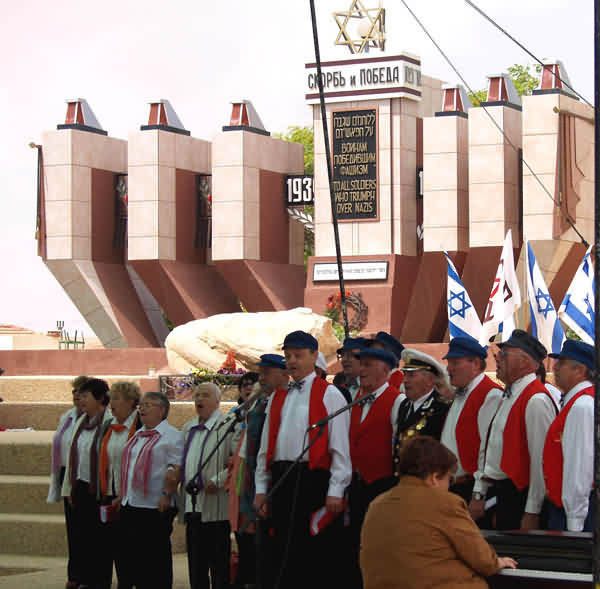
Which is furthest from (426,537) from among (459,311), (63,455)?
(459,311)

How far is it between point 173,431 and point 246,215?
2321 centimetres

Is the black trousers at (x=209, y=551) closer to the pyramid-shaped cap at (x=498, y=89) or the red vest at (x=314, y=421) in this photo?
the red vest at (x=314, y=421)

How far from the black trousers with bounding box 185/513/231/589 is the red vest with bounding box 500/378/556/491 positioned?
2617 millimetres

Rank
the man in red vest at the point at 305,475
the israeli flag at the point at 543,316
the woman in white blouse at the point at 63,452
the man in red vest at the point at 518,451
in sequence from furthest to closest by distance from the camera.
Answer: the israeli flag at the point at 543,316 → the woman in white blouse at the point at 63,452 → the man in red vest at the point at 305,475 → the man in red vest at the point at 518,451

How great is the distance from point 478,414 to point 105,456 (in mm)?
3393

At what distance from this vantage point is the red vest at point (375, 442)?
7.44 meters

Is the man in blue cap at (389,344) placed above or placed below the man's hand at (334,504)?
above

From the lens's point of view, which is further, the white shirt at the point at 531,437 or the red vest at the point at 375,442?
the red vest at the point at 375,442

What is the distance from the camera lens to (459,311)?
18.9m

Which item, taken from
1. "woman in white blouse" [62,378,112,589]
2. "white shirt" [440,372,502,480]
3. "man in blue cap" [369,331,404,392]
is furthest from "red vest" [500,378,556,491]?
"woman in white blouse" [62,378,112,589]

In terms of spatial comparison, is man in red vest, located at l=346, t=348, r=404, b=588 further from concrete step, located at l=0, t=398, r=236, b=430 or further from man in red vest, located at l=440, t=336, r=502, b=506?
concrete step, located at l=0, t=398, r=236, b=430

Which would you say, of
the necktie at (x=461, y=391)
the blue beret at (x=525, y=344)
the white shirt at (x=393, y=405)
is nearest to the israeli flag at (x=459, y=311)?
the white shirt at (x=393, y=405)

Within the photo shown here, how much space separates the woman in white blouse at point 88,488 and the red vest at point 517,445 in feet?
12.3

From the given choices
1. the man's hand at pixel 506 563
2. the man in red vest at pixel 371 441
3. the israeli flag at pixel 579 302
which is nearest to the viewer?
the man's hand at pixel 506 563
